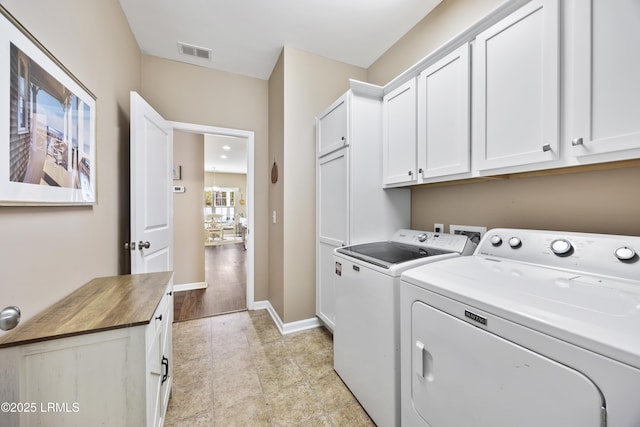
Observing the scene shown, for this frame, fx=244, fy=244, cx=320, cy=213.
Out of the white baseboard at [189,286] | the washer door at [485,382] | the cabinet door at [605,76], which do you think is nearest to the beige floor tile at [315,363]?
the washer door at [485,382]

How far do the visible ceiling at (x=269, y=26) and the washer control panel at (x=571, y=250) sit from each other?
192 centimetres

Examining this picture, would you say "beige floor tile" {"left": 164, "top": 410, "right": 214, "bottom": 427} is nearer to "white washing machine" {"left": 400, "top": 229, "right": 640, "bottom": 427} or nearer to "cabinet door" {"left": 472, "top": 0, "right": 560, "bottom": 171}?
"white washing machine" {"left": 400, "top": 229, "right": 640, "bottom": 427}

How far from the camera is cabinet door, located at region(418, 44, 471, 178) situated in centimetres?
143

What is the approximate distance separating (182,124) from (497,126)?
2.86 m

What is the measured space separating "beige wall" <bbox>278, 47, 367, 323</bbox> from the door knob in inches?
70.6

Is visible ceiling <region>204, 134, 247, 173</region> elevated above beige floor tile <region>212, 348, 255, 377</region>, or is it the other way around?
visible ceiling <region>204, 134, 247, 173</region>

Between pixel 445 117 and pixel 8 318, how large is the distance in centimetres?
209

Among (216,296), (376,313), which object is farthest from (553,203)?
(216,296)

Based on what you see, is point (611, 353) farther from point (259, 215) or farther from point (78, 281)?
point (259, 215)

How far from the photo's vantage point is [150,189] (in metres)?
2.04

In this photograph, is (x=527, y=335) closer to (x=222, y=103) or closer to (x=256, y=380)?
(x=256, y=380)

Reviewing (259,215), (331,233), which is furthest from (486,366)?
(259,215)

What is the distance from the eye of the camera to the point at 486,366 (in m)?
0.81

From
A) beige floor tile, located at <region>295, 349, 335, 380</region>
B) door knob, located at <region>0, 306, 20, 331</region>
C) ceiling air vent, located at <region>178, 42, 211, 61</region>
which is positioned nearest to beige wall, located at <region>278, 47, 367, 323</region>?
beige floor tile, located at <region>295, 349, 335, 380</region>
